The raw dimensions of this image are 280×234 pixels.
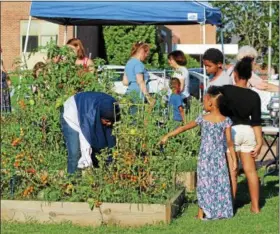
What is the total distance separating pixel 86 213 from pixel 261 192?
11.3 feet

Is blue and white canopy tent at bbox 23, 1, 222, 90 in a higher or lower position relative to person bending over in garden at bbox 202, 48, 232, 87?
higher

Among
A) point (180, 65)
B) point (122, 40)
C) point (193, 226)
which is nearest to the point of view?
point (193, 226)

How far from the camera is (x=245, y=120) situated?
8.67 m

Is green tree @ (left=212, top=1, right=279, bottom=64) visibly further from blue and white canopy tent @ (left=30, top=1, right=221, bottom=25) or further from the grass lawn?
the grass lawn

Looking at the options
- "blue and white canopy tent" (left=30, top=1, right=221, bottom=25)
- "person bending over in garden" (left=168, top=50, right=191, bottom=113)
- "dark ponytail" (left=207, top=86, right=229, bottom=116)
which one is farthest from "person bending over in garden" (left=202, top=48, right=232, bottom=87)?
"blue and white canopy tent" (left=30, top=1, right=221, bottom=25)

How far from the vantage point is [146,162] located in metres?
7.75

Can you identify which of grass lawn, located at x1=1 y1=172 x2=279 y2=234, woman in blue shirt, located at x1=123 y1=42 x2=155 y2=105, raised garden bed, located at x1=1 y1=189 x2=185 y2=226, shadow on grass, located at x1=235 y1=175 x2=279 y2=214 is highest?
woman in blue shirt, located at x1=123 y1=42 x2=155 y2=105

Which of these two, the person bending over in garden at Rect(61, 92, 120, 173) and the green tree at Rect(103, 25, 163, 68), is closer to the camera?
the person bending over in garden at Rect(61, 92, 120, 173)

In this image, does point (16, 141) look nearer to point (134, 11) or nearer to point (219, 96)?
point (219, 96)

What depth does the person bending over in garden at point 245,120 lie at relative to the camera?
8.61m

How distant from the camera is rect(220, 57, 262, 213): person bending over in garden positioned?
8.61m

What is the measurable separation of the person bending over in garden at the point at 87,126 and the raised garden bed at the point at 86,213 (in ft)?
1.93

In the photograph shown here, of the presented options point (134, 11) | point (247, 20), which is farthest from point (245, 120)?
point (247, 20)

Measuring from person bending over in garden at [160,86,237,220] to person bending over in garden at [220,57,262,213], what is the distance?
352 mm
